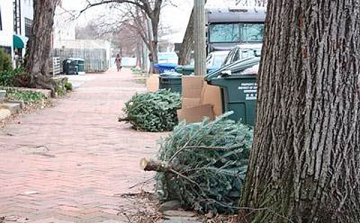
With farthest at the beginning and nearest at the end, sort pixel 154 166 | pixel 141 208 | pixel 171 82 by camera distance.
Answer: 1. pixel 171 82
2. pixel 141 208
3. pixel 154 166

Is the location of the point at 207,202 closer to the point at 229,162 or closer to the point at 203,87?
the point at 229,162

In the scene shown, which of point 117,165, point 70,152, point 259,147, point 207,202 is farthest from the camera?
point 70,152

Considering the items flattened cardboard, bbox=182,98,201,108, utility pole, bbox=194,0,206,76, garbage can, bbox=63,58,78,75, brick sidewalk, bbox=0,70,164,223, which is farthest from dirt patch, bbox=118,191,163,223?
garbage can, bbox=63,58,78,75

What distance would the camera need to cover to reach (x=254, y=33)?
20.3m

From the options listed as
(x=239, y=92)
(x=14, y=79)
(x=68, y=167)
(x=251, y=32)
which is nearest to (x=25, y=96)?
(x=14, y=79)

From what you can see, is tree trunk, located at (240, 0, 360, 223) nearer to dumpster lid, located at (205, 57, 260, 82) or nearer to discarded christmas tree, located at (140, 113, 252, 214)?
discarded christmas tree, located at (140, 113, 252, 214)

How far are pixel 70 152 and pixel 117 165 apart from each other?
1.30m

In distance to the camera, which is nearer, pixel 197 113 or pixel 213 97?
pixel 197 113

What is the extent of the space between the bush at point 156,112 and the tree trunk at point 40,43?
8.62 metres

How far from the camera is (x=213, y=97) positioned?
7.81m

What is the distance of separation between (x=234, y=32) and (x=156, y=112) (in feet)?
33.4

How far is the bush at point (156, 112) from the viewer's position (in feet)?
34.3

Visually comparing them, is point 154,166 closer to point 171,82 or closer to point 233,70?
point 233,70

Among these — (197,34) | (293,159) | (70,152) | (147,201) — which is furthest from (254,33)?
(293,159)
